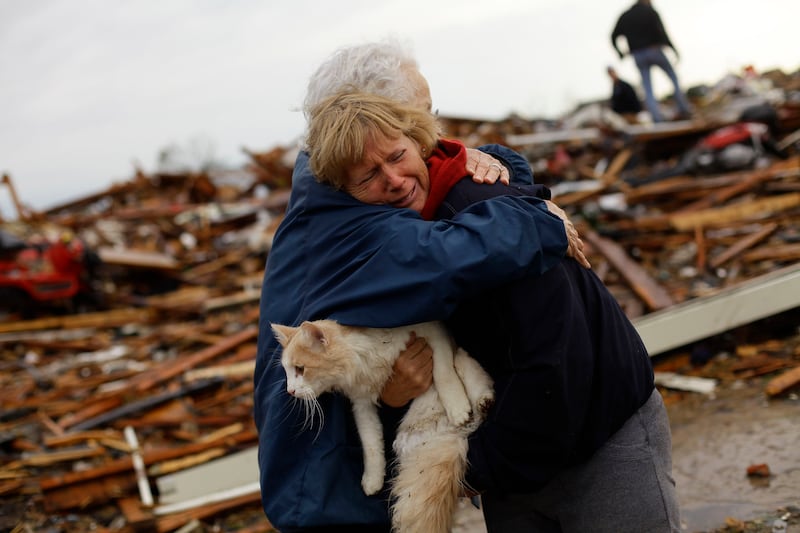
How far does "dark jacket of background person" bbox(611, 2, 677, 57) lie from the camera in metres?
12.7

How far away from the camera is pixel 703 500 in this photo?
4.47 meters

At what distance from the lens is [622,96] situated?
14.1 m

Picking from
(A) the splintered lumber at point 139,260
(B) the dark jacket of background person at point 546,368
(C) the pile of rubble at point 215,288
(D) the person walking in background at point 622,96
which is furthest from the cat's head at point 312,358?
(D) the person walking in background at point 622,96

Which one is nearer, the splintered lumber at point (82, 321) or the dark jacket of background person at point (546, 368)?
the dark jacket of background person at point (546, 368)

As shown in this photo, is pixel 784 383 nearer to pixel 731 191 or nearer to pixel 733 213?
pixel 733 213

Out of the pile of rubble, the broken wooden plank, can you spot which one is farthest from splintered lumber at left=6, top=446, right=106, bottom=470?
the broken wooden plank

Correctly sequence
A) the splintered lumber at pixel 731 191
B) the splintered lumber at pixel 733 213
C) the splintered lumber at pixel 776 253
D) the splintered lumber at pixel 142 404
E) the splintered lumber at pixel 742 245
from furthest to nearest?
the splintered lumber at pixel 731 191 → the splintered lumber at pixel 733 213 → the splintered lumber at pixel 742 245 → the splintered lumber at pixel 776 253 → the splintered lumber at pixel 142 404

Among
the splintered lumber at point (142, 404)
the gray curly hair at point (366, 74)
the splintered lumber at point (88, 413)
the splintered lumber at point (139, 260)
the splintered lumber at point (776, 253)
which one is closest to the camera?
the gray curly hair at point (366, 74)

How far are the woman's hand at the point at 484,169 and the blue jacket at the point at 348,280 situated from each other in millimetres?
165

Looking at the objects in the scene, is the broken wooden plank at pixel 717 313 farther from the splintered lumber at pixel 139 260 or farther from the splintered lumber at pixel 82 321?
the splintered lumber at pixel 139 260

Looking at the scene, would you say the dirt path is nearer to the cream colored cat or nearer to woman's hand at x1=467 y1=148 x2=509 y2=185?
the cream colored cat

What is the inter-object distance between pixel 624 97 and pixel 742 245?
703 cm

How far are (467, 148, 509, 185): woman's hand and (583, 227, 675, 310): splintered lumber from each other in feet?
17.0

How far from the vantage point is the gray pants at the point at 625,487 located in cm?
225
